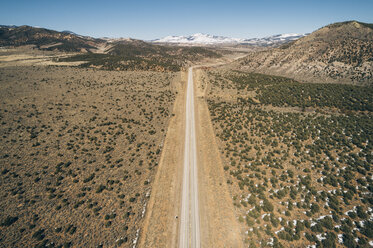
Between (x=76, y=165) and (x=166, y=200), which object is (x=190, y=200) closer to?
(x=166, y=200)

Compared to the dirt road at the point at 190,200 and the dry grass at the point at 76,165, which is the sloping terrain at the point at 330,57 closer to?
the dirt road at the point at 190,200

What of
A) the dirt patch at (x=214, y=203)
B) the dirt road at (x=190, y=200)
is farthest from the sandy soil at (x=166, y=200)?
the dirt patch at (x=214, y=203)

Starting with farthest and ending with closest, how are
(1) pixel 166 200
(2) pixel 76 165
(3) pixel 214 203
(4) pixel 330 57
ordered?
1. (4) pixel 330 57
2. (2) pixel 76 165
3. (1) pixel 166 200
4. (3) pixel 214 203

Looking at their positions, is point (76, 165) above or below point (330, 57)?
below

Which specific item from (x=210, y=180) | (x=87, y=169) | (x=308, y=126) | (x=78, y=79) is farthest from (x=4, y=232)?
(x=78, y=79)

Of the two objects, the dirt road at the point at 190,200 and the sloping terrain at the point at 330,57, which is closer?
the dirt road at the point at 190,200

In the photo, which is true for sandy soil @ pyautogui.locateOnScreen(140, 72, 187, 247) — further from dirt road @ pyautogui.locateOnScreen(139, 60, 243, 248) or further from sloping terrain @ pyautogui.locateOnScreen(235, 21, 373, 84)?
sloping terrain @ pyautogui.locateOnScreen(235, 21, 373, 84)

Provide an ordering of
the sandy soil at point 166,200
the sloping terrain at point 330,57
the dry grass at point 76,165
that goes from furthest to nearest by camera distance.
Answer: the sloping terrain at point 330,57 → the dry grass at point 76,165 → the sandy soil at point 166,200

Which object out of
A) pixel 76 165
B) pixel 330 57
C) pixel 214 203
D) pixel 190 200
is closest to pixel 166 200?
pixel 190 200

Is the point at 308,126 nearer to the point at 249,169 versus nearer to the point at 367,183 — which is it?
the point at 367,183
